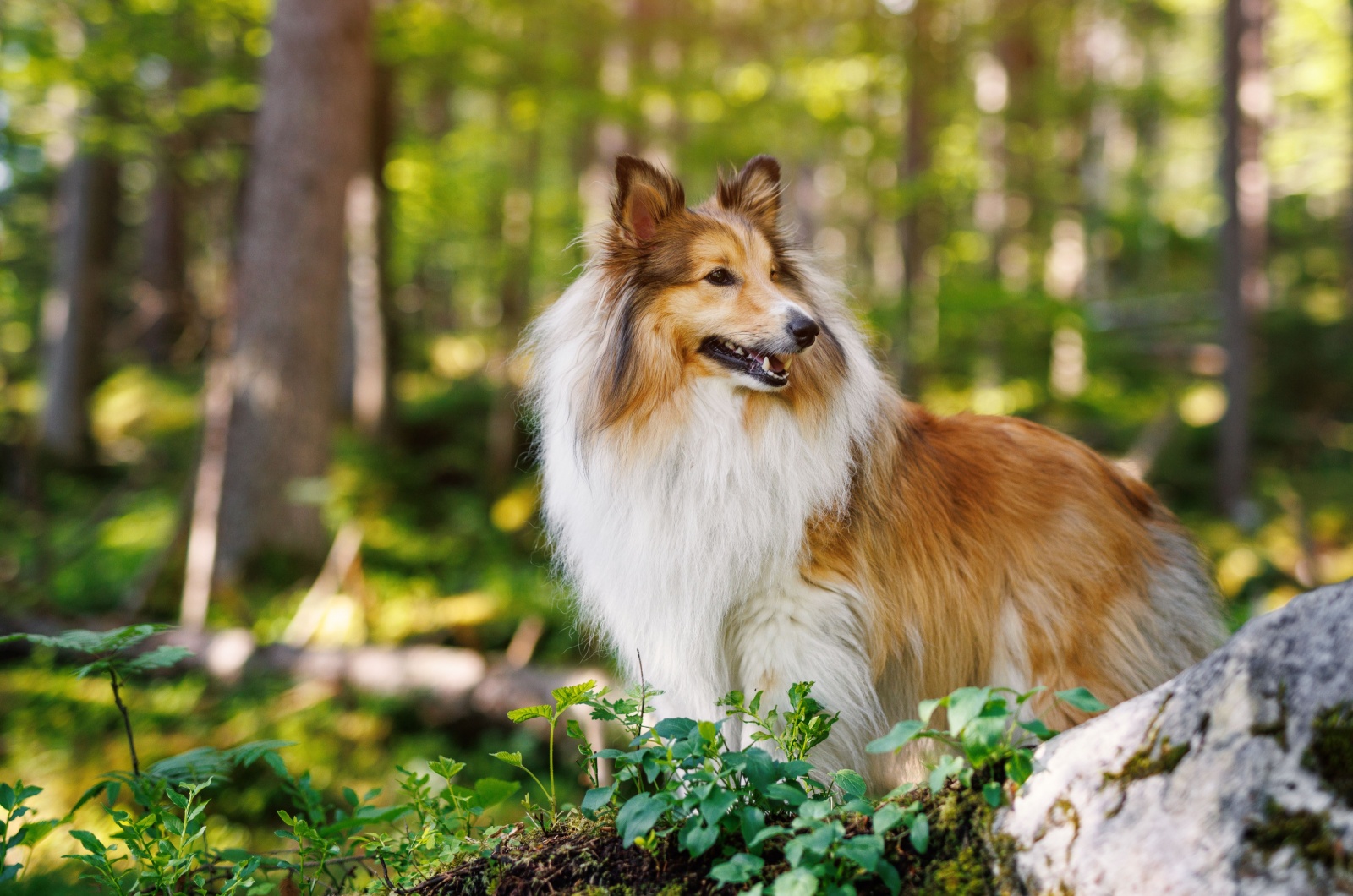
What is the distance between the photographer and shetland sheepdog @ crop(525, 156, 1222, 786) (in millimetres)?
2812

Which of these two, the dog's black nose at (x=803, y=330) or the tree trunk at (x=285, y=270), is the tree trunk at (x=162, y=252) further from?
the dog's black nose at (x=803, y=330)

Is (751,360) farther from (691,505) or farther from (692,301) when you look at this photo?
(691,505)

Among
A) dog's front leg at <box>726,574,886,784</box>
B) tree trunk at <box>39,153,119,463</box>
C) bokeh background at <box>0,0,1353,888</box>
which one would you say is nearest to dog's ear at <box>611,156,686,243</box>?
bokeh background at <box>0,0,1353,888</box>

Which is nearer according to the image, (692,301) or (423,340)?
(692,301)

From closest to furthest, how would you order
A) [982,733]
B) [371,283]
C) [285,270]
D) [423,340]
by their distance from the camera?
[982,733] < [285,270] < [371,283] < [423,340]

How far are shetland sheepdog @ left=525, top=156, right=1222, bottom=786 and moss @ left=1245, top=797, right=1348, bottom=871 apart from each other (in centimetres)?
151

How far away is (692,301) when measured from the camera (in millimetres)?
3074

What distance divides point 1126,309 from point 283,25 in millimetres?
19269

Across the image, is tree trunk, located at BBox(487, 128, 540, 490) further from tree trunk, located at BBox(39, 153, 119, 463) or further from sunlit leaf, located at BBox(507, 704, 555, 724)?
sunlit leaf, located at BBox(507, 704, 555, 724)

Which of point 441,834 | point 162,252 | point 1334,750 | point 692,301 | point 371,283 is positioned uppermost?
A: point 162,252

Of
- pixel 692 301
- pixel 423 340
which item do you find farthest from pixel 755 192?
pixel 423 340

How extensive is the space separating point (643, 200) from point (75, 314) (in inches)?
520

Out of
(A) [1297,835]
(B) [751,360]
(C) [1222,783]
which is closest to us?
(A) [1297,835]

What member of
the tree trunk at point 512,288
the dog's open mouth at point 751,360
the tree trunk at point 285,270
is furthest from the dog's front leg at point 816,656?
the tree trunk at point 512,288
